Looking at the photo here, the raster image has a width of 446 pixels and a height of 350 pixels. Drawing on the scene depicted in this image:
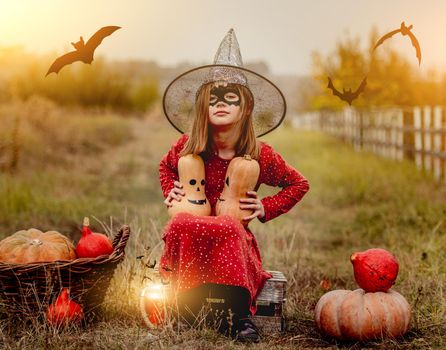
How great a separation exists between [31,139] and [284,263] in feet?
28.1

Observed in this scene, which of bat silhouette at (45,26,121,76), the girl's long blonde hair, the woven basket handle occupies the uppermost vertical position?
bat silhouette at (45,26,121,76)

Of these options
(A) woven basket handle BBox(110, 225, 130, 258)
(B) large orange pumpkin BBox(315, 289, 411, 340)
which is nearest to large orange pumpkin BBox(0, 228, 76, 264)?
(A) woven basket handle BBox(110, 225, 130, 258)

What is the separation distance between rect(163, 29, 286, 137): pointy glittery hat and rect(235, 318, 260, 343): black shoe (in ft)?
3.70

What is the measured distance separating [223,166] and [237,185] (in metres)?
0.22

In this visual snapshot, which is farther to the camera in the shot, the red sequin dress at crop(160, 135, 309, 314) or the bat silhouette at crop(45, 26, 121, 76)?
the bat silhouette at crop(45, 26, 121, 76)

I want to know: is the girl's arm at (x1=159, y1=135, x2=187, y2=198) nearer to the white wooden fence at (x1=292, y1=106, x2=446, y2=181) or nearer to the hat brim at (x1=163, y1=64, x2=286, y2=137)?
the hat brim at (x1=163, y1=64, x2=286, y2=137)

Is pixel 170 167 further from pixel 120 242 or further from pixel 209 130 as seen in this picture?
pixel 120 242

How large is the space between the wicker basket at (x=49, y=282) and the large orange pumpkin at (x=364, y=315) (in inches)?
49.2

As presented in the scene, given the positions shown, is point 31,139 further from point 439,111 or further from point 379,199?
point 439,111

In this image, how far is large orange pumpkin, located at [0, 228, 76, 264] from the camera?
12.6ft

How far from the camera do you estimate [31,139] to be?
12828 millimetres

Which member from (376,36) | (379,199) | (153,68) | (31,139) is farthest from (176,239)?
(153,68)

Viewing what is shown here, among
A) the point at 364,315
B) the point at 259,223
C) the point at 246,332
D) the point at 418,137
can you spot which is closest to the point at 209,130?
the point at 246,332

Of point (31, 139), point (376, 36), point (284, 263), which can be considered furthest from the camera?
point (376, 36)
